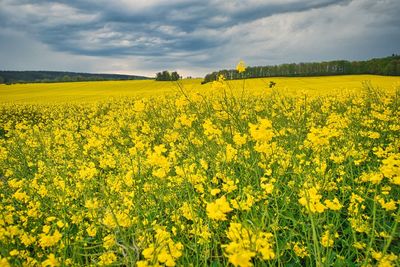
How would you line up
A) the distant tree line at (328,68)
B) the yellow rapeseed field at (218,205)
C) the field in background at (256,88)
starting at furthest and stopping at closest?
the distant tree line at (328,68), the field in background at (256,88), the yellow rapeseed field at (218,205)

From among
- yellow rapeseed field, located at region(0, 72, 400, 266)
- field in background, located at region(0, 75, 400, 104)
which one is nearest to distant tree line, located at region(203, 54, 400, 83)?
field in background, located at region(0, 75, 400, 104)

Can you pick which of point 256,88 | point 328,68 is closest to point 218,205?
point 256,88

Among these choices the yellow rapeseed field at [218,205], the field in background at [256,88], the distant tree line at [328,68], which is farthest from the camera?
the distant tree line at [328,68]

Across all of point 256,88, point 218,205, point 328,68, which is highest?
point 328,68

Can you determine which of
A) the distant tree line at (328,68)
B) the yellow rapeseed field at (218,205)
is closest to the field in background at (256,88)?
the distant tree line at (328,68)

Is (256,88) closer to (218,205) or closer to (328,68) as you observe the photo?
(218,205)

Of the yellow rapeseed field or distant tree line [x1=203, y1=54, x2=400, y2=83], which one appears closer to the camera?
the yellow rapeseed field

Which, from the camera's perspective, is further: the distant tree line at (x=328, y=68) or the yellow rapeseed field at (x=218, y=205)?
the distant tree line at (x=328, y=68)

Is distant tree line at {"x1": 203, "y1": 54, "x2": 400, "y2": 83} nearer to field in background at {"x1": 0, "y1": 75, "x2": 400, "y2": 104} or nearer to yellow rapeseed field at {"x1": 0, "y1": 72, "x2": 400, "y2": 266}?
field in background at {"x1": 0, "y1": 75, "x2": 400, "y2": 104}

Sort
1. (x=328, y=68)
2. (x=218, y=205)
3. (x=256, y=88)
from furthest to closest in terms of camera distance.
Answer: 1. (x=328, y=68)
2. (x=256, y=88)
3. (x=218, y=205)

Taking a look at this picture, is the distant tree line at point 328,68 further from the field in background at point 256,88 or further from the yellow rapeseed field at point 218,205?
the yellow rapeseed field at point 218,205

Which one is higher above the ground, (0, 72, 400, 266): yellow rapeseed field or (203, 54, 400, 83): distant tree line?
(203, 54, 400, 83): distant tree line

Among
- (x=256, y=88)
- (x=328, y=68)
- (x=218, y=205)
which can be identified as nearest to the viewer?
(x=218, y=205)

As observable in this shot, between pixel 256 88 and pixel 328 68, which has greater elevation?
pixel 328 68
